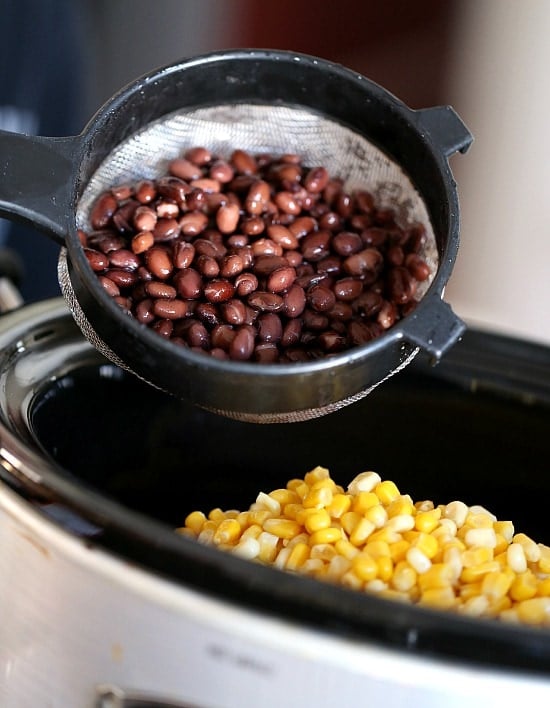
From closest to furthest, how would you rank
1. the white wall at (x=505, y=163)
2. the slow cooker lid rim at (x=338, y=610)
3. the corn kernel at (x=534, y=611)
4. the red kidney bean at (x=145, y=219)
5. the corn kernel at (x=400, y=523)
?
1. the slow cooker lid rim at (x=338, y=610)
2. the corn kernel at (x=534, y=611)
3. the corn kernel at (x=400, y=523)
4. the red kidney bean at (x=145, y=219)
5. the white wall at (x=505, y=163)

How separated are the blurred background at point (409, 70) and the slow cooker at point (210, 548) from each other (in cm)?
89

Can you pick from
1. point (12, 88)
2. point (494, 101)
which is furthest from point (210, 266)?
point (494, 101)

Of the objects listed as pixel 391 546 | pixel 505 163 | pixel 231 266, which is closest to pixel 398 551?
pixel 391 546

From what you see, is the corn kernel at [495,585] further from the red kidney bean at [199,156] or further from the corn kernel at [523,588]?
the red kidney bean at [199,156]

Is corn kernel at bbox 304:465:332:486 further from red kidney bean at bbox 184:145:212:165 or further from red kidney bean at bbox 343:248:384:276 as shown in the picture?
red kidney bean at bbox 184:145:212:165

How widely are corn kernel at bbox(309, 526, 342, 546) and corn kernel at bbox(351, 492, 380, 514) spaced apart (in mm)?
41

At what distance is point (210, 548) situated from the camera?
2.08 feet

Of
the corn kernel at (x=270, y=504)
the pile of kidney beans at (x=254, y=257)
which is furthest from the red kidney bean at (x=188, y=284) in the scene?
the corn kernel at (x=270, y=504)

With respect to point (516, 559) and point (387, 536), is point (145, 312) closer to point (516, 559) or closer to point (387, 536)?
point (387, 536)

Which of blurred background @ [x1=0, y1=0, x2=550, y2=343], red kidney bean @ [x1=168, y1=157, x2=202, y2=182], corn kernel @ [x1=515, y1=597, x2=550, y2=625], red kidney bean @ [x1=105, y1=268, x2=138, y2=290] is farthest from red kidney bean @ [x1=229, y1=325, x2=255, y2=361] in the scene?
blurred background @ [x1=0, y1=0, x2=550, y2=343]

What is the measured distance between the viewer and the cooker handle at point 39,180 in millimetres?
794

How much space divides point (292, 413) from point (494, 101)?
1.34 m

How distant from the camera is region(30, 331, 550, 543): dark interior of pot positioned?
991 millimetres

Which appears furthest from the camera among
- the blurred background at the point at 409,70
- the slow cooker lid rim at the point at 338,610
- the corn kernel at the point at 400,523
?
the blurred background at the point at 409,70
